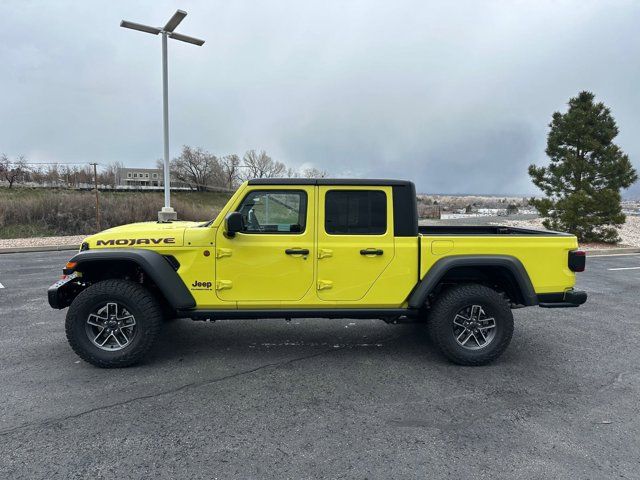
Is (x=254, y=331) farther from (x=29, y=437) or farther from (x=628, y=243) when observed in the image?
(x=628, y=243)

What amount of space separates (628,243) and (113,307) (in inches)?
707

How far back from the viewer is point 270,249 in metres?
3.98

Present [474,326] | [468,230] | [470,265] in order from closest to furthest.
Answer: [470,265] → [474,326] → [468,230]

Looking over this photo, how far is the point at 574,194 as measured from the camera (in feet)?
46.0

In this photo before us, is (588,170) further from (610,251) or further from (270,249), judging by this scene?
(270,249)

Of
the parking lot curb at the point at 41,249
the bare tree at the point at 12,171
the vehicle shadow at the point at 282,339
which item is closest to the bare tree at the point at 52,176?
the bare tree at the point at 12,171

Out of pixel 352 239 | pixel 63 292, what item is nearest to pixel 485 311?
pixel 352 239

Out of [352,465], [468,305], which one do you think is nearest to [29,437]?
[352,465]

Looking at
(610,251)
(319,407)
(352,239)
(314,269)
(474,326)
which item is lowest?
(319,407)

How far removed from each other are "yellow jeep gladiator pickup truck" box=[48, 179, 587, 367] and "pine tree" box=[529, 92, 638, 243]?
39.6ft

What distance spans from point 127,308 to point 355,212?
2.41 metres

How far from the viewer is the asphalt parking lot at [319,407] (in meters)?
2.59

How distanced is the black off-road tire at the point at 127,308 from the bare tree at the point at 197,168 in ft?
193

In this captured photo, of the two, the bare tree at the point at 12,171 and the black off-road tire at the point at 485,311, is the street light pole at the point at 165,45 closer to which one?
the black off-road tire at the point at 485,311
